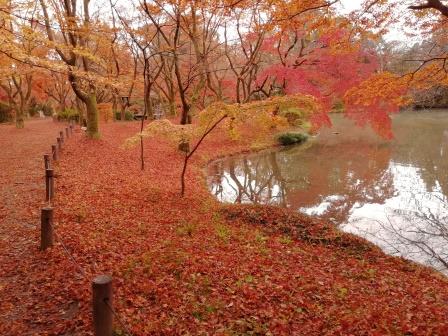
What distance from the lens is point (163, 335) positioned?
438cm

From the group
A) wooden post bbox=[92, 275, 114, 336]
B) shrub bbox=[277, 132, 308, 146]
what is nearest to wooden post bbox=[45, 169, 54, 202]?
wooden post bbox=[92, 275, 114, 336]

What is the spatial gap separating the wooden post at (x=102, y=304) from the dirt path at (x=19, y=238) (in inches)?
48.4

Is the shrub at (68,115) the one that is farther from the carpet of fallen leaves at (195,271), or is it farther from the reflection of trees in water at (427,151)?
the reflection of trees in water at (427,151)

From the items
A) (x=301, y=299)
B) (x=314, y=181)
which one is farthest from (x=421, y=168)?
(x=301, y=299)

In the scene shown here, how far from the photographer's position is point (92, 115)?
18547 millimetres

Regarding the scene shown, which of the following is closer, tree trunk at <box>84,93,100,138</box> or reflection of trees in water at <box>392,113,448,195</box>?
reflection of trees in water at <box>392,113,448,195</box>

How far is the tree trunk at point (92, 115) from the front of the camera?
1808 centimetres

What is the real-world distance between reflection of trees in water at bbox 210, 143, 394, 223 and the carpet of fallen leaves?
110 inches

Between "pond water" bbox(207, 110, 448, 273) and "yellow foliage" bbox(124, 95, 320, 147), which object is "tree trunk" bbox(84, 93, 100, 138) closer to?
"pond water" bbox(207, 110, 448, 273)

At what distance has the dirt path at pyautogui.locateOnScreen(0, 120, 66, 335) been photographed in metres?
4.56

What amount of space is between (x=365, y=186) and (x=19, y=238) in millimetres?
12201

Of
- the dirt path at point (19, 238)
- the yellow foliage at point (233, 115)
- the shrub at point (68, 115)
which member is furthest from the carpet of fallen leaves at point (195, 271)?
the shrub at point (68, 115)

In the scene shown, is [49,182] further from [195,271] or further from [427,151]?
[427,151]

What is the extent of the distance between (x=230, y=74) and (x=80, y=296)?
112 ft
